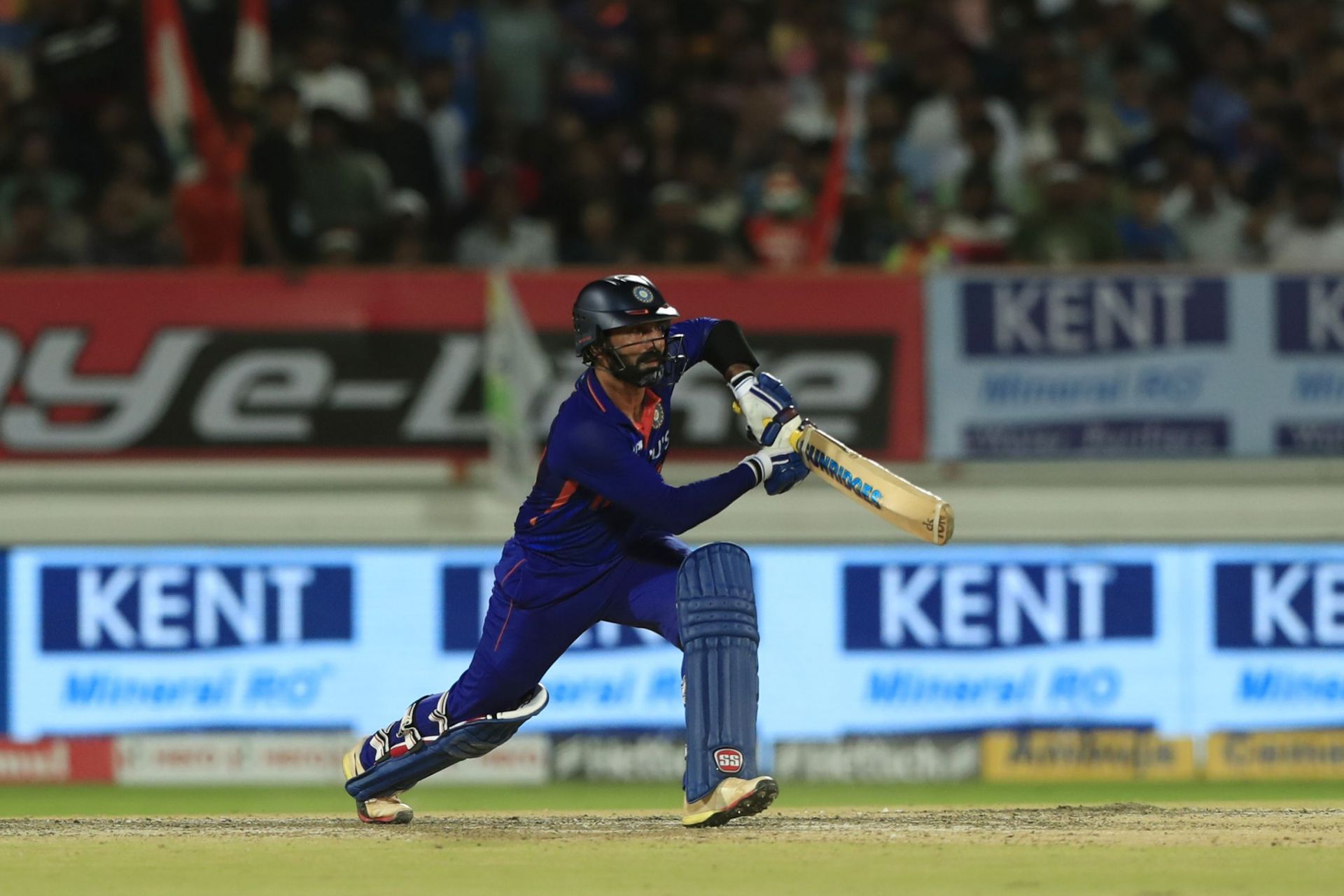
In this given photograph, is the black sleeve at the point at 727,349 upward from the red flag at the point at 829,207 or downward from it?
downward

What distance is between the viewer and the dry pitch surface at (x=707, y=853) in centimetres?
593

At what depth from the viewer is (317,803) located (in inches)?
381

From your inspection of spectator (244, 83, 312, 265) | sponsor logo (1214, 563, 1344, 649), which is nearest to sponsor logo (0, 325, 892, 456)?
spectator (244, 83, 312, 265)

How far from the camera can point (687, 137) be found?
492 inches

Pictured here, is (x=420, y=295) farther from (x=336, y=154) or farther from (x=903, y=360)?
(x=903, y=360)

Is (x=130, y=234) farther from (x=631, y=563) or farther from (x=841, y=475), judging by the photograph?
(x=841, y=475)

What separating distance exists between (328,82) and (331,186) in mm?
1040

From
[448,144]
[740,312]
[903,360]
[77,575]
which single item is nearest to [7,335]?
[77,575]

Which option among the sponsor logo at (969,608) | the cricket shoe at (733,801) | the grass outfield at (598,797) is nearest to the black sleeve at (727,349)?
the cricket shoe at (733,801)

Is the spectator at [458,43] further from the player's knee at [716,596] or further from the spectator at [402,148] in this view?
the player's knee at [716,596]

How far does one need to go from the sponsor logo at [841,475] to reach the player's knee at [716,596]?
0.36 meters

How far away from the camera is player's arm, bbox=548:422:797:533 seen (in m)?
6.52

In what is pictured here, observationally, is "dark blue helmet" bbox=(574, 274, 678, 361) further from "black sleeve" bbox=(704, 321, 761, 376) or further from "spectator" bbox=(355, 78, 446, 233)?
"spectator" bbox=(355, 78, 446, 233)

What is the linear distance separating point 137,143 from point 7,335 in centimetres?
166
